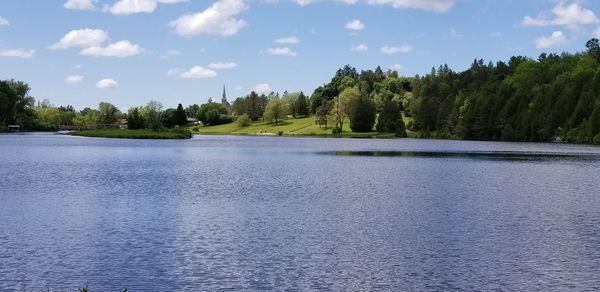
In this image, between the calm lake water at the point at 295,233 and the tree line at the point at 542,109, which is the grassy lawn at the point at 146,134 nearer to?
the tree line at the point at 542,109

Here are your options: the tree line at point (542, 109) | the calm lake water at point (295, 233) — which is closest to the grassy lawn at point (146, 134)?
the tree line at point (542, 109)

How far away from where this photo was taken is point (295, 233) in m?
29.0

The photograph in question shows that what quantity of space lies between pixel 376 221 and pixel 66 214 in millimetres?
16063

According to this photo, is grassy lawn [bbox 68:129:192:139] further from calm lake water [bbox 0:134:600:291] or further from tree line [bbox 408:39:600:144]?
calm lake water [bbox 0:134:600:291]

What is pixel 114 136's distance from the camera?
6284 inches

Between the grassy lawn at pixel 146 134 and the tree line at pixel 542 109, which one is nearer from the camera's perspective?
the grassy lawn at pixel 146 134

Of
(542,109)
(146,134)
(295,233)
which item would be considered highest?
(542,109)

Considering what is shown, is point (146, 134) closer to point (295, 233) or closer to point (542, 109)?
point (542, 109)

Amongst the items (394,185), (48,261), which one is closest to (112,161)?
(394,185)

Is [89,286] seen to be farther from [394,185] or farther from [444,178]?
[444,178]

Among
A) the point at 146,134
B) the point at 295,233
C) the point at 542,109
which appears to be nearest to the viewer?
the point at 295,233

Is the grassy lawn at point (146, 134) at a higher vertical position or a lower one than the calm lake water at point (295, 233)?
higher

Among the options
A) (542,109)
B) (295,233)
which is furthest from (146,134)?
(295,233)

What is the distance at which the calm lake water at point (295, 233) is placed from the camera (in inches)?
832
